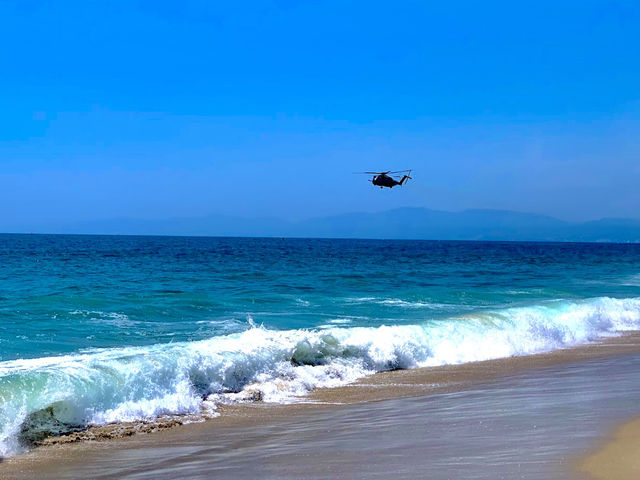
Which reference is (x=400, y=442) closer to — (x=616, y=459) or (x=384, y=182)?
(x=616, y=459)

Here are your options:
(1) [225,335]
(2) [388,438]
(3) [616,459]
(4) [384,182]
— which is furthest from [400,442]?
(4) [384,182]

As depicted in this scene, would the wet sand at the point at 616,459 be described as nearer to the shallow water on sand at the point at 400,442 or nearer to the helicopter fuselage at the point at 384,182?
the shallow water on sand at the point at 400,442

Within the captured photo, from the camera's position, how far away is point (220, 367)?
11344mm

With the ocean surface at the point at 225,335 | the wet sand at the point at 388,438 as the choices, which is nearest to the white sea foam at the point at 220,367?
the ocean surface at the point at 225,335

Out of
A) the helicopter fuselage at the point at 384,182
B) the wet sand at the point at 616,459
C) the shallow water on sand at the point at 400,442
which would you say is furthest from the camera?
the helicopter fuselage at the point at 384,182

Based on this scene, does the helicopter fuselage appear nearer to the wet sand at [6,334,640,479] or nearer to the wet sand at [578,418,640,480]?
the wet sand at [6,334,640,479]

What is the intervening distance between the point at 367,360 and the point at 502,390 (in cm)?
379

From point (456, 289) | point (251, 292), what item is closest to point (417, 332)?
point (251, 292)

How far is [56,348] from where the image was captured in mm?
13250

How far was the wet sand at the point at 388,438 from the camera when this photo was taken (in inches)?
238

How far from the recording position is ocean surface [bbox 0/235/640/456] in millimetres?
9586

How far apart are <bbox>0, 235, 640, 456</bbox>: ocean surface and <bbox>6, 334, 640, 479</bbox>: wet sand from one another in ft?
3.24

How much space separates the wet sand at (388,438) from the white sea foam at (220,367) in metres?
0.78

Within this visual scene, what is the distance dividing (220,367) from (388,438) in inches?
186
